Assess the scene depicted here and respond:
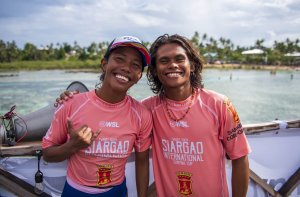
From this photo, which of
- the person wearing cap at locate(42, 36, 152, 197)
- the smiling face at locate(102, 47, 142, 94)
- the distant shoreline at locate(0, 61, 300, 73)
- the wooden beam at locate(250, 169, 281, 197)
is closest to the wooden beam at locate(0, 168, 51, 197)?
the person wearing cap at locate(42, 36, 152, 197)

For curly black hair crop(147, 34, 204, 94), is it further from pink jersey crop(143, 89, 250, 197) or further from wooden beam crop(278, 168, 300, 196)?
wooden beam crop(278, 168, 300, 196)

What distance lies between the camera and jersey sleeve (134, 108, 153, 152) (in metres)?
2.06

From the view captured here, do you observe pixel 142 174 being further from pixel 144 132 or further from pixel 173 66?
pixel 173 66

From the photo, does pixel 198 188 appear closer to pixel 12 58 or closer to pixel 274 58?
pixel 12 58

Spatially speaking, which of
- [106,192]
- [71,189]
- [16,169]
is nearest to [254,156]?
[106,192]

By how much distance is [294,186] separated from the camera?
2.95 metres

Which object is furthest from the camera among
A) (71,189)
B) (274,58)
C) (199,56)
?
(274,58)

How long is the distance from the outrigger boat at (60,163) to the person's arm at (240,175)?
0.65 metres

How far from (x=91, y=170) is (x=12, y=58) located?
8267cm

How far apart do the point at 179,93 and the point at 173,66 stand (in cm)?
21

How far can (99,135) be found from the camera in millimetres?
1938

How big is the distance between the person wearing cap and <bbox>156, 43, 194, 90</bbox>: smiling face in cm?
12

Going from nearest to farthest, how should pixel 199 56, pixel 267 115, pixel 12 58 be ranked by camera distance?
pixel 199 56 < pixel 267 115 < pixel 12 58

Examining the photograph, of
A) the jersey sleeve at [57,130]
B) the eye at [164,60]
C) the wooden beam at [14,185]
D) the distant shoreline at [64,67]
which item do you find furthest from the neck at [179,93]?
the distant shoreline at [64,67]
